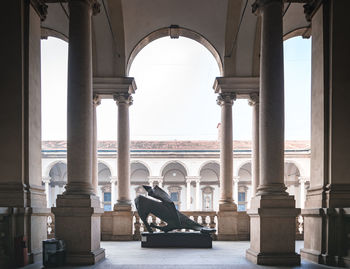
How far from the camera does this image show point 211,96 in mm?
49719

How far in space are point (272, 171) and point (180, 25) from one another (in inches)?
378

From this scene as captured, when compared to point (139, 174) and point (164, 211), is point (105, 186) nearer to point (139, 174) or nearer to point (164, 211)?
point (139, 174)

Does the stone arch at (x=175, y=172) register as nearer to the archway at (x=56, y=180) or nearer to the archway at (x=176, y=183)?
the archway at (x=176, y=183)

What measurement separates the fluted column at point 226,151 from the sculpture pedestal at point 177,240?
2.98 metres

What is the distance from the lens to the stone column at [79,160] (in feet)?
29.5

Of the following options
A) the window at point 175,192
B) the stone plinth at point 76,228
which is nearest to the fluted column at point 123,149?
the stone plinth at point 76,228

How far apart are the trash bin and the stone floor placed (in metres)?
0.44

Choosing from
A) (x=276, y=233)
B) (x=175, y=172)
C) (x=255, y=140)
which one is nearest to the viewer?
(x=276, y=233)

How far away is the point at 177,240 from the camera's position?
42.4 feet

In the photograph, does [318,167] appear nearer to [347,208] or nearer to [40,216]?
[347,208]

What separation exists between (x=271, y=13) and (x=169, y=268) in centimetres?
650

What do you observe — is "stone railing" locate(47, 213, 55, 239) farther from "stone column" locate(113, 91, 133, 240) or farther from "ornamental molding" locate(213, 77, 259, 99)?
"ornamental molding" locate(213, 77, 259, 99)

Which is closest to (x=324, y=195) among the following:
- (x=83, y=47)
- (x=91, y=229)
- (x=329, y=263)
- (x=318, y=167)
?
(x=318, y=167)

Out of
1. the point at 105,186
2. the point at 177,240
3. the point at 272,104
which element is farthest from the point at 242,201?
the point at 272,104
